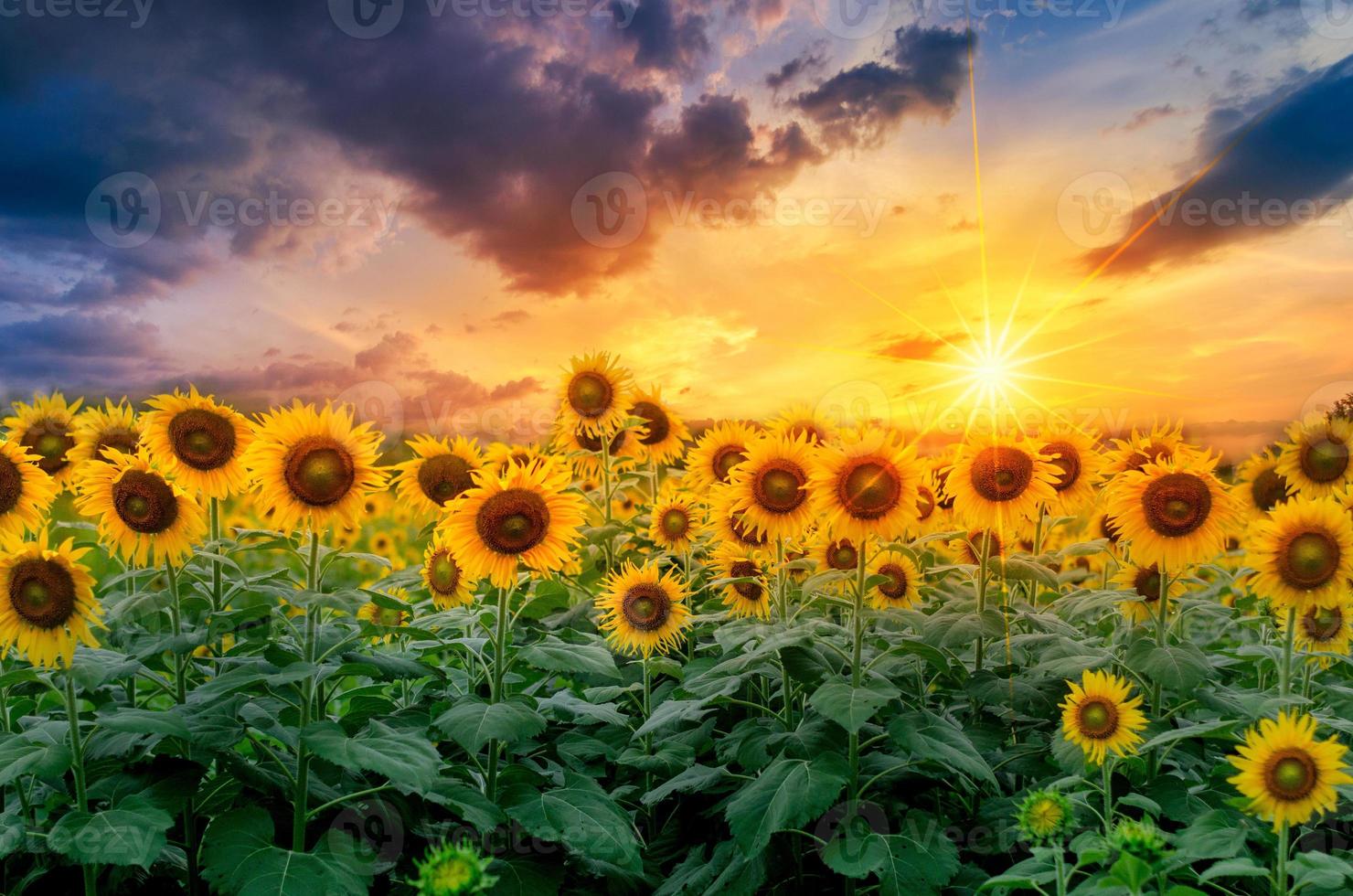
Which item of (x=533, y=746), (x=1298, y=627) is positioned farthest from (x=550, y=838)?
(x=1298, y=627)

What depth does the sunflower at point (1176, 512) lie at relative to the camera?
431 centimetres

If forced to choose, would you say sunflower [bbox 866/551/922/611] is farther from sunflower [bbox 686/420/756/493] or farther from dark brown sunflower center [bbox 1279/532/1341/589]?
dark brown sunflower center [bbox 1279/532/1341/589]

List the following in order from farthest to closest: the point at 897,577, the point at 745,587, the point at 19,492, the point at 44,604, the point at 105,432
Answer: the point at 897,577 → the point at 745,587 → the point at 105,432 → the point at 19,492 → the point at 44,604

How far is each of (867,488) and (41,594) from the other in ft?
10.7

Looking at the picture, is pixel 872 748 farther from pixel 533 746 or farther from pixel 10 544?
pixel 10 544

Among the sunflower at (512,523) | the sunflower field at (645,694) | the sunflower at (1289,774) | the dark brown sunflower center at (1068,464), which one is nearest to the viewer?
the sunflower at (1289,774)

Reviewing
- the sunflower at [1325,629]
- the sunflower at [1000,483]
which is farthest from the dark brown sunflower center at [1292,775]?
the sunflower at [1325,629]

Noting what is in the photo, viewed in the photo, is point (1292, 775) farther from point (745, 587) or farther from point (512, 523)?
point (512, 523)

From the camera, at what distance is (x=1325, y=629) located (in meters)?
5.00

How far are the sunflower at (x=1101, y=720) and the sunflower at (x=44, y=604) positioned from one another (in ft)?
12.5

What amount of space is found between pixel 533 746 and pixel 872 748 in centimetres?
155

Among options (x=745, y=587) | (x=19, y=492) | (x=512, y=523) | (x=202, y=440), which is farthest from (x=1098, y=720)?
(x=19, y=492)

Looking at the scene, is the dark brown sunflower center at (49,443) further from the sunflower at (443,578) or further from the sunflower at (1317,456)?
the sunflower at (1317,456)

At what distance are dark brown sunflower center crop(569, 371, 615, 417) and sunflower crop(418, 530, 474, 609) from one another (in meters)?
2.04
